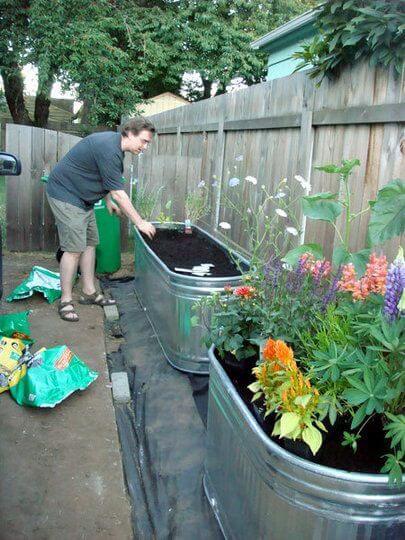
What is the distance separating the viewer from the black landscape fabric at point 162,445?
7.53 feet

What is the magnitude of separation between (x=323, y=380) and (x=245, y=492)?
1.81ft

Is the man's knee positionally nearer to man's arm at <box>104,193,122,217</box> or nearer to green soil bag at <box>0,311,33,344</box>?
man's arm at <box>104,193,122,217</box>

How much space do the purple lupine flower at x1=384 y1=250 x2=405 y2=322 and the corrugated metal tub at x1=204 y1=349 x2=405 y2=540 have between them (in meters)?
0.45

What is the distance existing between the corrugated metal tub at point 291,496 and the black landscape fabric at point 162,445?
33 centimetres

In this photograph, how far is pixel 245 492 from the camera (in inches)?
72.9

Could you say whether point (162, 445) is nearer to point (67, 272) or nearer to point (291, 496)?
point (291, 496)

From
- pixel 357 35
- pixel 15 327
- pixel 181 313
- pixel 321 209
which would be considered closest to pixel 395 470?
pixel 321 209

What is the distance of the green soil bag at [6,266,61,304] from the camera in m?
5.13

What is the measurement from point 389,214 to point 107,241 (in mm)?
4833

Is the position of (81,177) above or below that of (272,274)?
above

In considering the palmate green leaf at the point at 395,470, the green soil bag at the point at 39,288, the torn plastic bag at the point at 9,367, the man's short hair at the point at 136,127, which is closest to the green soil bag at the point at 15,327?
the torn plastic bag at the point at 9,367

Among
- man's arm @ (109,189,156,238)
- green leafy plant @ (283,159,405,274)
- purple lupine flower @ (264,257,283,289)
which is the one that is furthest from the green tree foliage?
purple lupine flower @ (264,257,283,289)

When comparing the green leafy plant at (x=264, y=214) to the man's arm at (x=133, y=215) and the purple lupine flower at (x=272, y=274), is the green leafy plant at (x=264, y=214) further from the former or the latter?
the purple lupine flower at (x=272, y=274)

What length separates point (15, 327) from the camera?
3.86 meters
